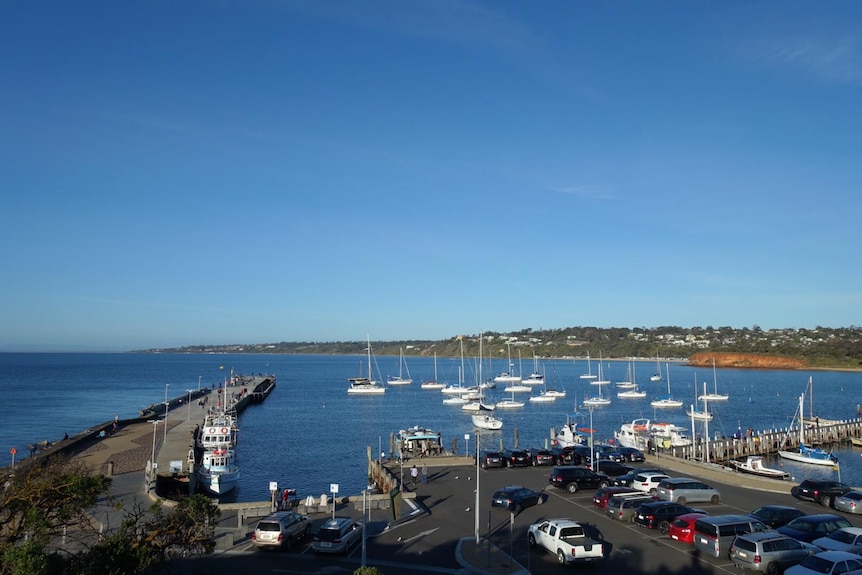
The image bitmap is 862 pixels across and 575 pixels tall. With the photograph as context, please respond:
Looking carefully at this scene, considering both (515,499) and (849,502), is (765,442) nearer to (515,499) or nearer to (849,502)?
(849,502)

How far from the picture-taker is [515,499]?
3081 centimetres

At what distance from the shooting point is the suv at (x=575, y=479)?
115 feet

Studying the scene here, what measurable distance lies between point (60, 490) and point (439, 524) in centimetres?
Answer: 1681

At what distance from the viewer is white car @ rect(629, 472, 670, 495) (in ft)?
111

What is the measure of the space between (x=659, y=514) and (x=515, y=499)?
6488 millimetres

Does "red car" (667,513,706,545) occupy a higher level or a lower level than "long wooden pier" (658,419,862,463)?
higher

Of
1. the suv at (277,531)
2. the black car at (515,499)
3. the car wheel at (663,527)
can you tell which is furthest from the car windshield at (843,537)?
the suv at (277,531)

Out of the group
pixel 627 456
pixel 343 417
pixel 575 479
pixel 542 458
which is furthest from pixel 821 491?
pixel 343 417

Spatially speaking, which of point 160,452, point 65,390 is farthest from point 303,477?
point 65,390

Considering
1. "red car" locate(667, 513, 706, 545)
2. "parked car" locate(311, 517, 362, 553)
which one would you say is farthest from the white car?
"parked car" locate(311, 517, 362, 553)

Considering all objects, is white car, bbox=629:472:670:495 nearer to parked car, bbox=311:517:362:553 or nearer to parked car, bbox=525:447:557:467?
parked car, bbox=525:447:557:467

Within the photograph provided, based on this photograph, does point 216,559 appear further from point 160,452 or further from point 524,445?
point 524,445

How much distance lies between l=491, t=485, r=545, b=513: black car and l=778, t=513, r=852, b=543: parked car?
10.1 metres

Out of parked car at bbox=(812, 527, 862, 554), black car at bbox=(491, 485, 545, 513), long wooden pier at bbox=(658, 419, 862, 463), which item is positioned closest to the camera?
parked car at bbox=(812, 527, 862, 554)
